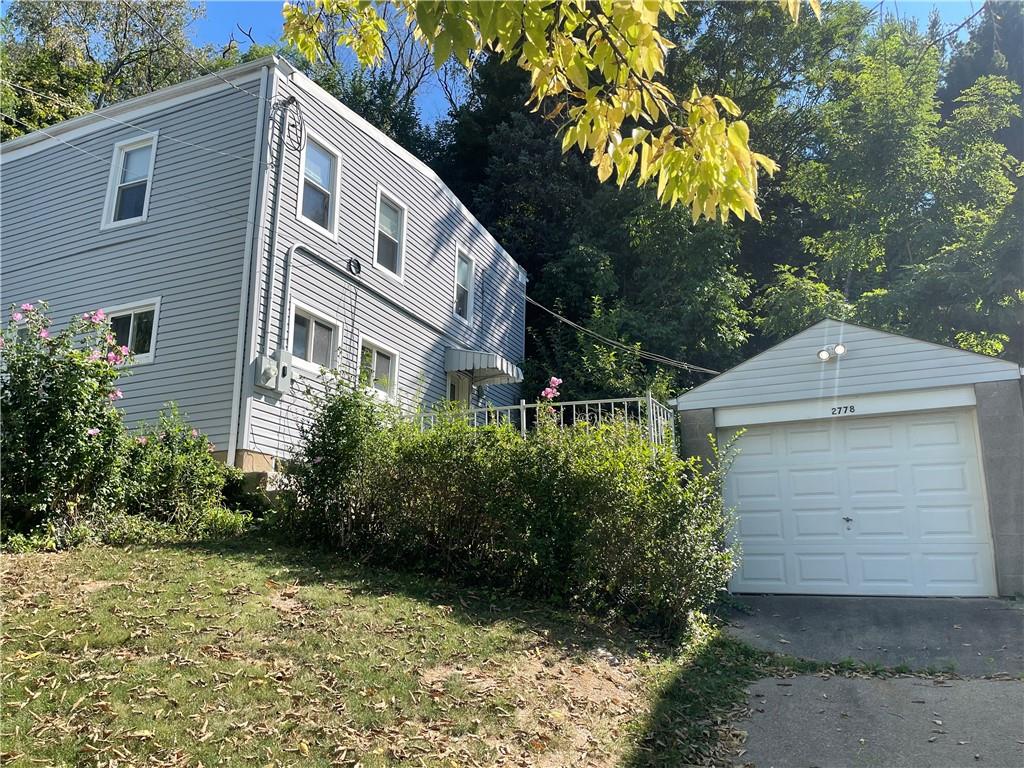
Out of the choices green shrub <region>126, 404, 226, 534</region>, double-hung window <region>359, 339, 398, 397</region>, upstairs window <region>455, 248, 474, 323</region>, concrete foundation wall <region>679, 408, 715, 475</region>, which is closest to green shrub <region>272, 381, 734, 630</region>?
green shrub <region>126, 404, 226, 534</region>

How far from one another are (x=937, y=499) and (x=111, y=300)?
11.3m

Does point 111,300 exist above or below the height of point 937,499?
above

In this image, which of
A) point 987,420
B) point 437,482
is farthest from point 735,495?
point 437,482

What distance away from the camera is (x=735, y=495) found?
8.90 metres

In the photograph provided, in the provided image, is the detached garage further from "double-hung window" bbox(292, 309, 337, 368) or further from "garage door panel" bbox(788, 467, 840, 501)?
"double-hung window" bbox(292, 309, 337, 368)

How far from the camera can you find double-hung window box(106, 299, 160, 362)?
10.3 metres

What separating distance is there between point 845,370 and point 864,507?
63.0 inches

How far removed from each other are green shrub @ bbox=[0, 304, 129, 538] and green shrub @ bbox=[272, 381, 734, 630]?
1.68 metres

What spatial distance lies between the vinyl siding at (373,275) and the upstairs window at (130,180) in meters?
2.51


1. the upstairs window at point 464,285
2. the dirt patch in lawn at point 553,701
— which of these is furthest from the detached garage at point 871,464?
the upstairs window at point 464,285

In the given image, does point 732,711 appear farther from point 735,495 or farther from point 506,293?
point 506,293

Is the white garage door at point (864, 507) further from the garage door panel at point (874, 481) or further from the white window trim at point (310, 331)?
the white window trim at point (310, 331)

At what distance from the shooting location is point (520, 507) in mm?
6332

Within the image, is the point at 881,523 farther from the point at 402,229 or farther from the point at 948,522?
the point at 402,229
